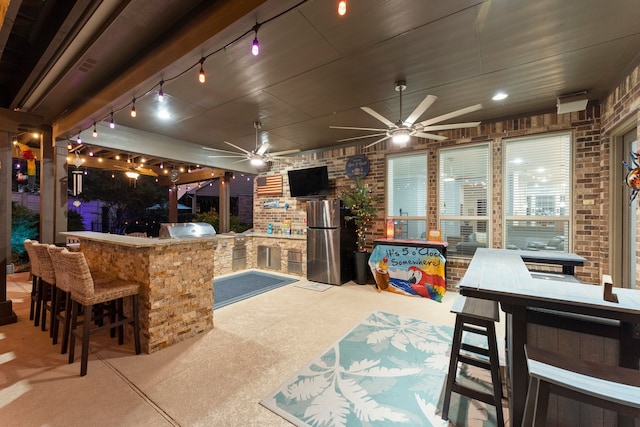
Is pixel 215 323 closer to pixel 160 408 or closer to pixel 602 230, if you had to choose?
pixel 160 408

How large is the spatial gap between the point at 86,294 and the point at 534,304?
331cm

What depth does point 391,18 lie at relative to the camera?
A: 211cm

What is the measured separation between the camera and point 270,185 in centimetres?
706

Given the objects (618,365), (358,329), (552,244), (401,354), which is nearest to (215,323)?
(358,329)

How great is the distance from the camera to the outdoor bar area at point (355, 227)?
177 cm

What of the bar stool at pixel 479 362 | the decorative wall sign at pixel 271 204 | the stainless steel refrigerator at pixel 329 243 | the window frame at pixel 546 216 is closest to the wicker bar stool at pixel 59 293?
the bar stool at pixel 479 362

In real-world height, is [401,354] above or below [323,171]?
below

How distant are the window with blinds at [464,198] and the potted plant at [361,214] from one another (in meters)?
1.30

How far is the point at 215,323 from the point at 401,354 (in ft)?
7.38

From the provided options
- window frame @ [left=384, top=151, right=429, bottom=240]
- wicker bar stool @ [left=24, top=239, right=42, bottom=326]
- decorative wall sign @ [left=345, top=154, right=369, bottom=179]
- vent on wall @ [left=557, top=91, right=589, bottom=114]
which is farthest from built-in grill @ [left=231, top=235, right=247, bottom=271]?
vent on wall @ [left=557, top=91, right=589, bottom=114]

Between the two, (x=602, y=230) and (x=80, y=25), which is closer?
(x=80, y=25)

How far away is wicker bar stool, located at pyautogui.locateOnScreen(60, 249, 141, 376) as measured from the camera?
7.59 ft

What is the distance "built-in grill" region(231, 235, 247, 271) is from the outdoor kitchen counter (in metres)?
3.06

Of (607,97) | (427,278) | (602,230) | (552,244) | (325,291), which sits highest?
(607,97)
